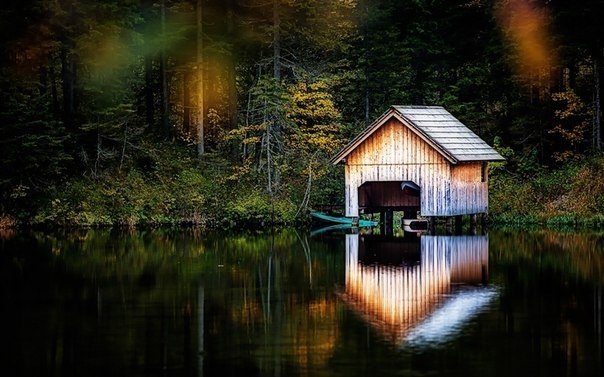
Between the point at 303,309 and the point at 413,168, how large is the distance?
2114 cm

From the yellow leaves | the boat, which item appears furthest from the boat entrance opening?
the yellow leaves

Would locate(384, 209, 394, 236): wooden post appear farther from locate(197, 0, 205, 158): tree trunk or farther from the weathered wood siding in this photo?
locate(197, 0, 205, 158): tree trunk

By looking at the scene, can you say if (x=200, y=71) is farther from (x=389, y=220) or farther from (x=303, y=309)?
(x=303, y=309)

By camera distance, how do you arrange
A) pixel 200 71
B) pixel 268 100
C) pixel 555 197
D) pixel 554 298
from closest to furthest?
pixel 554 298 → pixel 555 197 → pixel 268 100 → pixel 200 71

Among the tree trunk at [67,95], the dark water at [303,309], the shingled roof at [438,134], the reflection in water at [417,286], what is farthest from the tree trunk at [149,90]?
the reflection in water at [417,286]

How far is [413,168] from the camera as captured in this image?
139 feet

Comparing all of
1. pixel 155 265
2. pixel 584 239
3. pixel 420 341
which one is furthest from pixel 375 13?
pixel 420 341

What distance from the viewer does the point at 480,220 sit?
153 feet

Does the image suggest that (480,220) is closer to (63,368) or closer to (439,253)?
(439,253)

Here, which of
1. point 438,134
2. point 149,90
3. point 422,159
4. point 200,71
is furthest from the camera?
point 149,90

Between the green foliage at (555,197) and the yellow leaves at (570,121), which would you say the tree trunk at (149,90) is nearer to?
the green foliage at (555,197)

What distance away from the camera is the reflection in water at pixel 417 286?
1981 centimetres

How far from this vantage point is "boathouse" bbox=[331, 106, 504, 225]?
41.8m

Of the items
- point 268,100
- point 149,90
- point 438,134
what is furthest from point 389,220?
point 149,90
